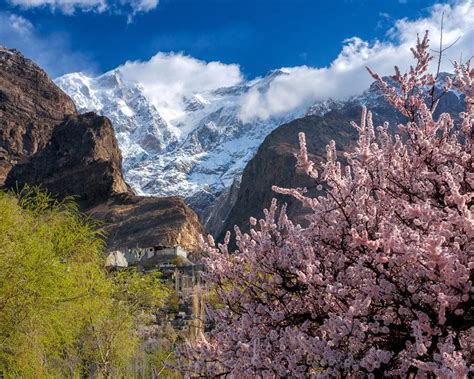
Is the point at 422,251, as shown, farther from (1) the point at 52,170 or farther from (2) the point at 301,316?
(1) the point at 52,170

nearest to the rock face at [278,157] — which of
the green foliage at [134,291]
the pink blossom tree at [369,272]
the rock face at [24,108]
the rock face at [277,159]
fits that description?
the rock face at [277,159]

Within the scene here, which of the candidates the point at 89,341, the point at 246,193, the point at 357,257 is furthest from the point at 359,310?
the point at 246,193

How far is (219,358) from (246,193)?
190323 millimetres

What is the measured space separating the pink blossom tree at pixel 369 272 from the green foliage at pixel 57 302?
19.8 feet

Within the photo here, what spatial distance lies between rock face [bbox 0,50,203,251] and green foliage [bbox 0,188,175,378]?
275ft

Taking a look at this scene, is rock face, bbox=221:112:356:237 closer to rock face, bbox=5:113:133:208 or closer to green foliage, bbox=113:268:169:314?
rock face, bbox=5:113:133:208

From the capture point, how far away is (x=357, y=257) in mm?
3666

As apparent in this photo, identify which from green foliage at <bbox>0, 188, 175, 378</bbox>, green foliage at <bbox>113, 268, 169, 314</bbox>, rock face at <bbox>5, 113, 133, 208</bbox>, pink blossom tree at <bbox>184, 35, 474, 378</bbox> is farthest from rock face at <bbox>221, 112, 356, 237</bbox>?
pink blossom tree at <bbox>184, 35, 474, 378</bbox>

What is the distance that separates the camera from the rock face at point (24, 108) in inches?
5541

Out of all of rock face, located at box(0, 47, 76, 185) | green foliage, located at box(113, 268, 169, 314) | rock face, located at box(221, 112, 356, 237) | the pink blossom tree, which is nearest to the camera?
the pink blossom tree

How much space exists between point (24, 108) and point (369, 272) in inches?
6213

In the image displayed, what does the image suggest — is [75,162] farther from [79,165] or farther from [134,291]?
[134,291]

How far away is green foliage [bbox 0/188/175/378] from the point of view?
31.4 ft

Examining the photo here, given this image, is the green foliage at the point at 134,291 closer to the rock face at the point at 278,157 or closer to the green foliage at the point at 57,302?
the green foliage at the point at 57,302
